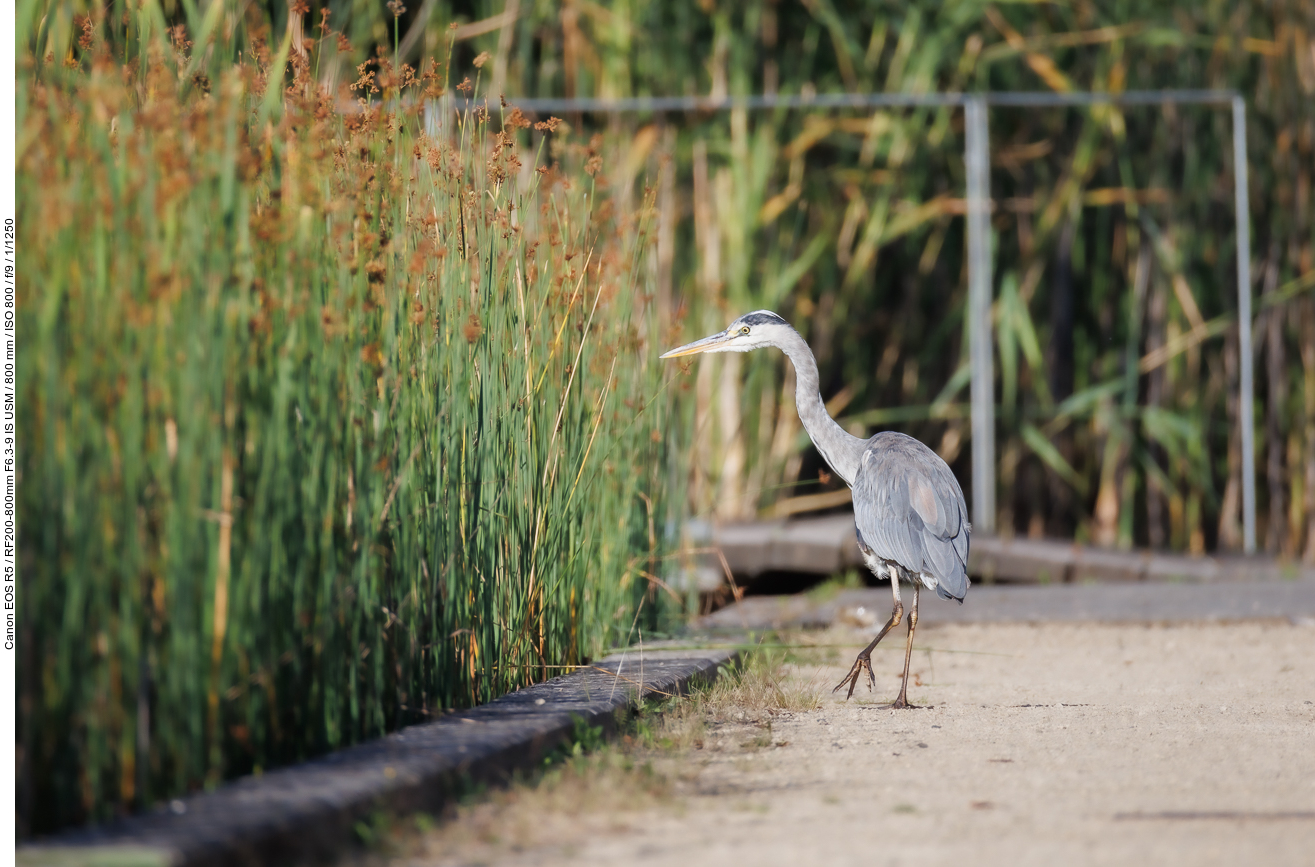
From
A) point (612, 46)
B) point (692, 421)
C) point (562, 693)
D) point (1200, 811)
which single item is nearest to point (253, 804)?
point (562, 693)

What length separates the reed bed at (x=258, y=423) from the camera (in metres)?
2.58

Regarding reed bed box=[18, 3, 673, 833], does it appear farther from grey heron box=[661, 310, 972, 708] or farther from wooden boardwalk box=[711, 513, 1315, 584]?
wooden boardwalk box=[711, 513, 1315, 584]

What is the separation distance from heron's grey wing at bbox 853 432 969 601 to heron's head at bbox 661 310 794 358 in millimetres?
609

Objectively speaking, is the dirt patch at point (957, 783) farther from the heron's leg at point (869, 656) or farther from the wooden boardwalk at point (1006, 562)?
the wooden boardwalk at point (1006, 562)

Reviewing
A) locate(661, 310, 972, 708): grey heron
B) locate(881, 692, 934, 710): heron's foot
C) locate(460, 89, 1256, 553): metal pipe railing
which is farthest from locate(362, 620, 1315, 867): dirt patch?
locate(460, 89, 1256, 553): metal pipe railing

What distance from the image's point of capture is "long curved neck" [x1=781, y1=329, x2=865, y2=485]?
497 cm

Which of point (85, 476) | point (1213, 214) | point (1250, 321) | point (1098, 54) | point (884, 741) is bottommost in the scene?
point (884, 741)

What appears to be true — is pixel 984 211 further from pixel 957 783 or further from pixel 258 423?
pixel 258 423

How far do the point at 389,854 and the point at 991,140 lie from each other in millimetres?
6578

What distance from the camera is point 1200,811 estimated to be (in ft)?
9.86

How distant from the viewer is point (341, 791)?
2.66 metres

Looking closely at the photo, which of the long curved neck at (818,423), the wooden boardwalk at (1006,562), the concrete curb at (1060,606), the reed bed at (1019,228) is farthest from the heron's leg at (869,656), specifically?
the reed bed at (1019,228)

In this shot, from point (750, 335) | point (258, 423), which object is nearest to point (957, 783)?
point (258, 423)

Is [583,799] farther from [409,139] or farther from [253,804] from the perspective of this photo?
[409,139]
